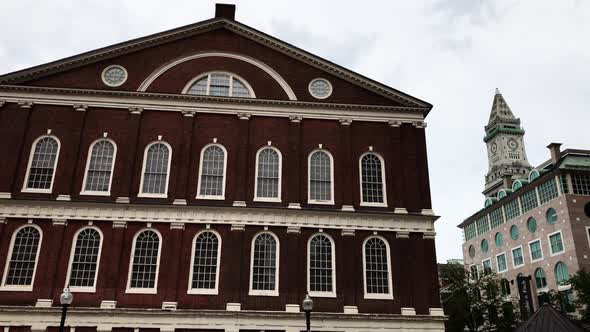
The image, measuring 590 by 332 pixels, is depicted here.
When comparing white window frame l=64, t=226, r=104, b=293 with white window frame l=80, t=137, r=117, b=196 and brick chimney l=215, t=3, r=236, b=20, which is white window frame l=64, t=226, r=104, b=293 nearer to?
white window frame l=80, t=137, r=117, b=196

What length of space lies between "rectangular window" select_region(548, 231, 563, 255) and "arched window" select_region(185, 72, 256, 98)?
43716 mm

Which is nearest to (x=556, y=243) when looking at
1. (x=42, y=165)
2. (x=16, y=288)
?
(x=42, y=165)

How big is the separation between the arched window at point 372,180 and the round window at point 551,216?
38054 millimetres

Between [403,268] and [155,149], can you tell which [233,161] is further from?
[403,268]

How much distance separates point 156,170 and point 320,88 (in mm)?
10862

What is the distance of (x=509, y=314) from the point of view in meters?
49.7

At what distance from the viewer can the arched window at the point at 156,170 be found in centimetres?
2866

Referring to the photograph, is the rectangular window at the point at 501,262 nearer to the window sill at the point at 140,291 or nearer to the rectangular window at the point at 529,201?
the rectangular window at the point at 529,201

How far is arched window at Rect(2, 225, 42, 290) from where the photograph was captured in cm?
2630

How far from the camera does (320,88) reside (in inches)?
1262

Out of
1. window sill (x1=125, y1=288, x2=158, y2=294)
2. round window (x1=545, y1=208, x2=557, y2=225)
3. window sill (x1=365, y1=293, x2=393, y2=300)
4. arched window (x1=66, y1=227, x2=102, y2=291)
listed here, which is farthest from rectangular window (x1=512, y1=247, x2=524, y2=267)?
arched window (x1=66, y1=227, x2=102, y2=291)

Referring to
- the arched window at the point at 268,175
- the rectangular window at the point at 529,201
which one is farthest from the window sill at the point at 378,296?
the rectangular window at the point at 529,201

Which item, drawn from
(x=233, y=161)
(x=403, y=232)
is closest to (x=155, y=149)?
(x=233, y=161)

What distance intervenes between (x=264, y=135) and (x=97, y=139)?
9369mm
